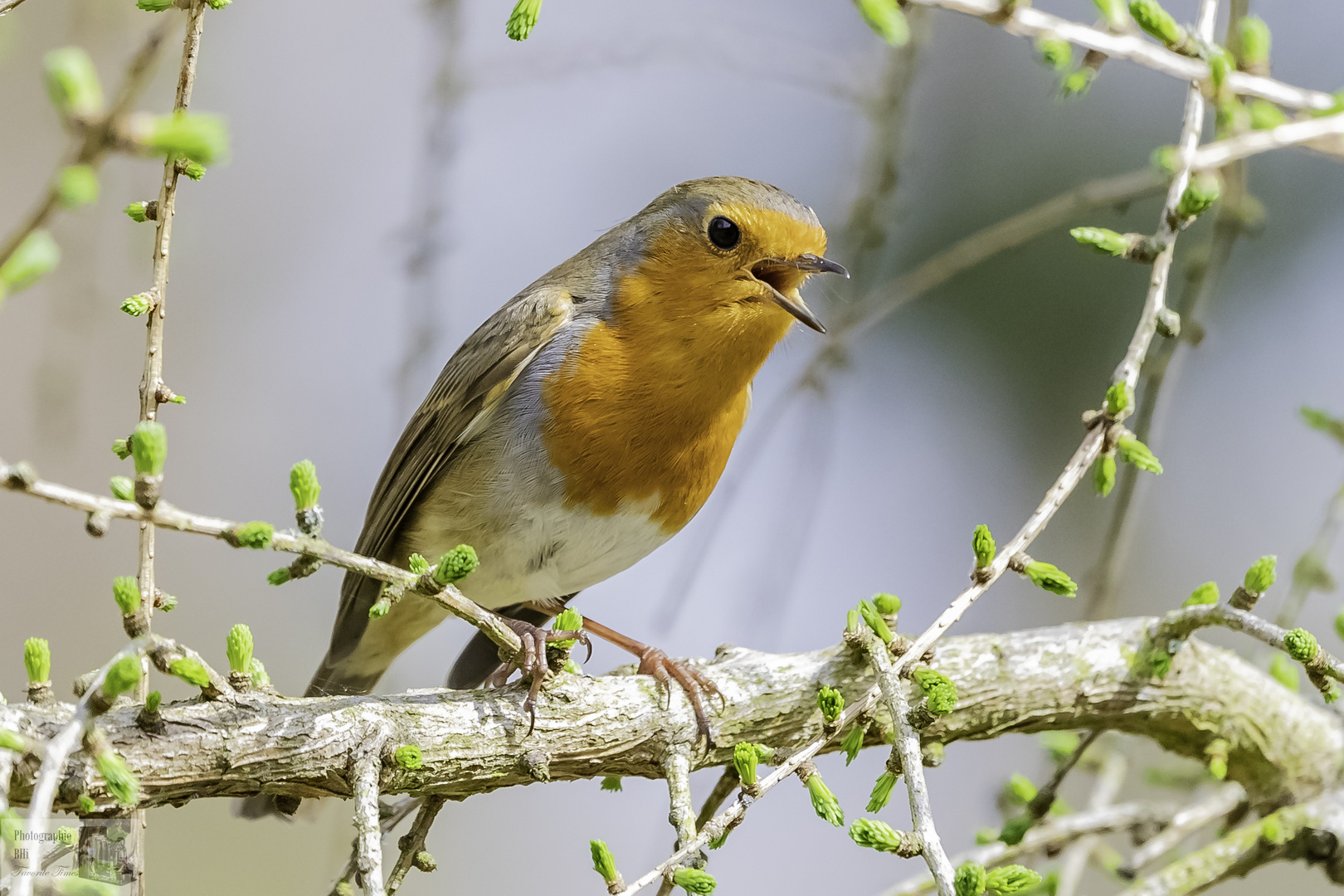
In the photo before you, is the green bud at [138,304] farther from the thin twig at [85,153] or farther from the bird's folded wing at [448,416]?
the bird's folded wing at [448,416]

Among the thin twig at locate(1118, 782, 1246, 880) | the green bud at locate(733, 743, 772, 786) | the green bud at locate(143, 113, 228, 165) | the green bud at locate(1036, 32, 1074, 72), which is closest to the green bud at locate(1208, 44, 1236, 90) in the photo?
the green bud at locate(1036, 32, 1074, 72)

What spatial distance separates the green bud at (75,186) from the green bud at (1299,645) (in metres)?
2.17

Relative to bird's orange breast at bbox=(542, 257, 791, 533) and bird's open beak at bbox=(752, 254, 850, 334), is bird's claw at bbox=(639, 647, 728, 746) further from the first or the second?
bird's open beak at bbox=(752, 254, 850, 334)

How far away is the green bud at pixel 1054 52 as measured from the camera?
1.84m

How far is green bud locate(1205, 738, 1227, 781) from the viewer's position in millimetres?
3213

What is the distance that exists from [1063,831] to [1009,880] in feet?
5.27

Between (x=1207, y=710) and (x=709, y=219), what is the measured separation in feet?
7.09

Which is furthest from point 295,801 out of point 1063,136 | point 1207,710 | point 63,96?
point 1063,136

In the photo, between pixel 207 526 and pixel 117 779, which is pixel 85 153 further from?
pixel 117 779

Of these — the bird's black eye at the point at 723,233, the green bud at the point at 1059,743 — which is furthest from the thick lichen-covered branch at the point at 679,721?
the bird's black eye at the point at 723,233

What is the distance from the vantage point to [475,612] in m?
2.06

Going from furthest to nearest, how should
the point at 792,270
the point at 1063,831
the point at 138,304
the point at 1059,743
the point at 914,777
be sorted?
the point at 1059,743
the point at 792,270
the point at 1063,831
the point at 138,304
the point at 914,777

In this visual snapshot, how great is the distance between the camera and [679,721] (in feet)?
9.32

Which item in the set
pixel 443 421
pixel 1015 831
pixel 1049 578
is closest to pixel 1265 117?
pixel 1049 578
